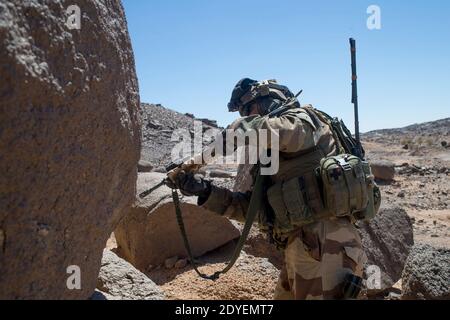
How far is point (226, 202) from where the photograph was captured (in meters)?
3.46

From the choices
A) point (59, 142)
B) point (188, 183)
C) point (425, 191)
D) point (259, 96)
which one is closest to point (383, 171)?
point (425, 191)

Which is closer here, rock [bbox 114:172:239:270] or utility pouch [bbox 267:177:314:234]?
utility pouch [bbox 267:177:314:234]

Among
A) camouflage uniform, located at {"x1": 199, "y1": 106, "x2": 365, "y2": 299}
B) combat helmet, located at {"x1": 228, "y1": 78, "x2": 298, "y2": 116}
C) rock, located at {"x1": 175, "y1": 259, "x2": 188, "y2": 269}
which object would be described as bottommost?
rock, located at {"x1": 175, "y1": 259, "x2": 188, "y2": 269}

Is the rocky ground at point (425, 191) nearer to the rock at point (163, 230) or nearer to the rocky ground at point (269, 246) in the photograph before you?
the rocky ground at point (269, 246)

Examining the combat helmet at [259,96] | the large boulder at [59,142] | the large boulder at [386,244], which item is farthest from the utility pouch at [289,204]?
the large boulder at [386,244]

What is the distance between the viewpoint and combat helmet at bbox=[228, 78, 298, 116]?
3475 millimetres

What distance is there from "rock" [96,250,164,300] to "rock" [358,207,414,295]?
2854 millimetres

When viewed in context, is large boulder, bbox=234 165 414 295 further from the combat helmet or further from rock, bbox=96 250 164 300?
rock, bbox=96 250 164 300

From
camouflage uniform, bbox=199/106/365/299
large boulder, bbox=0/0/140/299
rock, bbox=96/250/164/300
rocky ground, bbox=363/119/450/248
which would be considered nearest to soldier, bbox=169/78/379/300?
camouflage uniform, bbox=199/106/365/299

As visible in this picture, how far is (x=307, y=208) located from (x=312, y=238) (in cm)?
20

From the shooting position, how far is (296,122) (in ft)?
9.73

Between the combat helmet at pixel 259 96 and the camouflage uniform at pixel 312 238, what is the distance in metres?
0.34

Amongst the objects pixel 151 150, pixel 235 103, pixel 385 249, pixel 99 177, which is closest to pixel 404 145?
pixel 151 150
